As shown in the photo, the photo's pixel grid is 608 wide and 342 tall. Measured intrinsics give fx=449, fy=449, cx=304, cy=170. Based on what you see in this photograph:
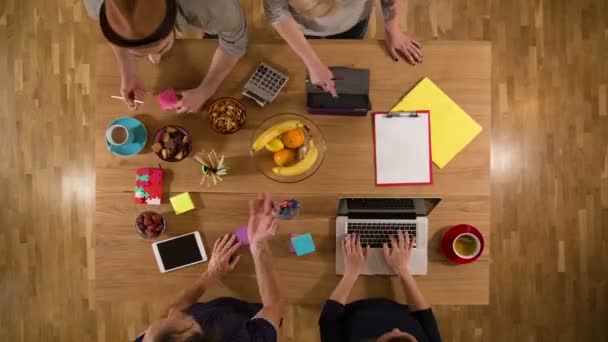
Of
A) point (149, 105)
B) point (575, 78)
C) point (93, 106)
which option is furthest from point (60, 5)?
point (575, 78)

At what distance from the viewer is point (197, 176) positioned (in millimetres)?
1475

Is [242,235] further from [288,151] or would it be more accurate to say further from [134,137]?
[134,137]

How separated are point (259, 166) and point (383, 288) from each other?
57 cm

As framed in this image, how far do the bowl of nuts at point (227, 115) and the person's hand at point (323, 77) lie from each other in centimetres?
Answer: 25

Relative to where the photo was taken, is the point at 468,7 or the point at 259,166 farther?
the point at 468,7

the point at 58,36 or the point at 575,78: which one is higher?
the point at 58,36

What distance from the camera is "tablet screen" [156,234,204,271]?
4.85ft

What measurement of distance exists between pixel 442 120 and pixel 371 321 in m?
0.67

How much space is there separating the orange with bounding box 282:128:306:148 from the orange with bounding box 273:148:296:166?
2 cm

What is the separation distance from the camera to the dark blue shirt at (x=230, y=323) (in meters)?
1.36

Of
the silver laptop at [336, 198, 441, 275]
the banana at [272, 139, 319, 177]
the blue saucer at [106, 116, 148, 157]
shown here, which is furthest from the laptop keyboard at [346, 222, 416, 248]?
the blue saucer at [106, 116, 148, 157]

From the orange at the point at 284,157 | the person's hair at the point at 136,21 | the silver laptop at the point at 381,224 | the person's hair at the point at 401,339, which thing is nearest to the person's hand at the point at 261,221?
the orange at the point at 284,157

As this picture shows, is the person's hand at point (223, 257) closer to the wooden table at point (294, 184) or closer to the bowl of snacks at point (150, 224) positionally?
the wooden table at point (294, 184)

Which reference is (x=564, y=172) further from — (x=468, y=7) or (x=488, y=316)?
(x=468, y=7)
